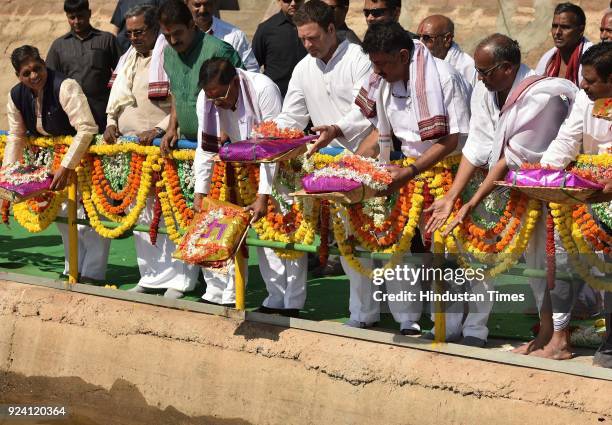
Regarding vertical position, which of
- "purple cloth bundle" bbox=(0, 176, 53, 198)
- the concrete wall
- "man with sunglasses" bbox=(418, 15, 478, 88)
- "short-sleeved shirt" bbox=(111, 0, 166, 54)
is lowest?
the concrete wall

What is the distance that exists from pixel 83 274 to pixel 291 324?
2215 mm

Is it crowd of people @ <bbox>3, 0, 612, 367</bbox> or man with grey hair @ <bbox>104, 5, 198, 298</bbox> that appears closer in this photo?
crowd of people @ <bbox>3, 0, 612, 367</bbox>

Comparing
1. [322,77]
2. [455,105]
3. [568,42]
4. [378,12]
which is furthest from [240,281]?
[568,42]

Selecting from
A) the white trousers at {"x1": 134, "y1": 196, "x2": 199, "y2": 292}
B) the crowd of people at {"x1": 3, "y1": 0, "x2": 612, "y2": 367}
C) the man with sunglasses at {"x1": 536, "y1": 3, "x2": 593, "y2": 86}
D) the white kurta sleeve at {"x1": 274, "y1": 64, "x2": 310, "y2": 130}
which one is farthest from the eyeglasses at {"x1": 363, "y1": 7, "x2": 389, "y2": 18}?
the white trousers at {"x1": 134, "y1": 196, "x2": 199, "y2": 292}

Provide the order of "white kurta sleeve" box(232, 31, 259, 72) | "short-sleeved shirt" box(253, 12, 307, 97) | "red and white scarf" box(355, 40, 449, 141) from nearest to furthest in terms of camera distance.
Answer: "red and white scarf" box(355, 40, 449, 141), "white kurta sleeve" box(232, 31, 259, 72), "short-sleeved shirt" box(253, 12, 307, 97)

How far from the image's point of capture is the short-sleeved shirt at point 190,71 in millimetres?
8141

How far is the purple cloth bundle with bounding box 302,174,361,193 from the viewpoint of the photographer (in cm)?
638

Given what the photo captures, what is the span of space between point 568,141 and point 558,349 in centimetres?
107

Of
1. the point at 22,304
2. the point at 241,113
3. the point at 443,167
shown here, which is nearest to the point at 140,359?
the point at 22,304

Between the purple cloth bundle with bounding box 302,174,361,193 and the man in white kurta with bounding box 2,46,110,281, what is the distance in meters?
2.36

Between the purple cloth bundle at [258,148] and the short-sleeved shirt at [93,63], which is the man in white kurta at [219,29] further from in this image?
the purple cloth bundle at [258,148]

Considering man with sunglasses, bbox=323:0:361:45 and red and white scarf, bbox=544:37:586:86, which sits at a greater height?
man with sunglasses, bbox=323:0:361:45

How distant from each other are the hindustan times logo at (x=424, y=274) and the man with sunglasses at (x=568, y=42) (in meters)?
1.85

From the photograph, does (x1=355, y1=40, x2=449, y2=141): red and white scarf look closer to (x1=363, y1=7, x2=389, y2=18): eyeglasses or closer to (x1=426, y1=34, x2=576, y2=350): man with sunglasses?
(x1=426, y1=34, x2=576, y2=350): man with sunglasses
